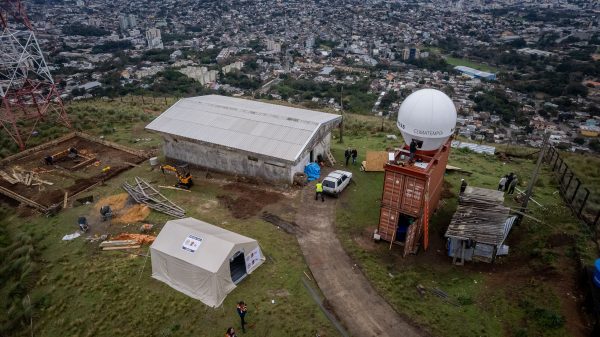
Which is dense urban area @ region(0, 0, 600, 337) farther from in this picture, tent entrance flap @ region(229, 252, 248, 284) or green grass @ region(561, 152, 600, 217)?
green grass @ region(561, 152, 600, 217)

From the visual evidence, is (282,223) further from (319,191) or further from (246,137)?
(246,137)

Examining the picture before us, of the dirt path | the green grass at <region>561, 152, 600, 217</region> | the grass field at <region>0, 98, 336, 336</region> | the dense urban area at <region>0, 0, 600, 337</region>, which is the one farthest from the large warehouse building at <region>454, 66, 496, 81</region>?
the grass field at <region>0, 98, 336, 336</region>

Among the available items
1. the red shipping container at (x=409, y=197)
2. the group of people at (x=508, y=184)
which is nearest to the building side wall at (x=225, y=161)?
the red shipping container at (x=409, y=197)

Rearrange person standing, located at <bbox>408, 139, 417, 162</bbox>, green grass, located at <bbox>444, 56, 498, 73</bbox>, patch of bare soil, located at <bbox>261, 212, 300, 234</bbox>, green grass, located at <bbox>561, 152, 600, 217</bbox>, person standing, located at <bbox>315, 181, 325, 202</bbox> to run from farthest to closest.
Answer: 1. green grass, located at <bbox>444, 56, 498, 73</bbox>
2. person standing, located at <bbox>315, 181, 325, 202</bbox>
3. patch of bare soil, located at <bbox>261, 212, 300, 234</bbox>
4. green grass, located at <bbox>561, 152, 600, 217</bbox>
5. person standing, located at <bbox>408, 139, 417, 162</bbox>

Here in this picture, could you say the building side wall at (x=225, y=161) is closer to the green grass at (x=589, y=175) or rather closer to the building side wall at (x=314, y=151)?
the building side wall at (x=314, y=151)

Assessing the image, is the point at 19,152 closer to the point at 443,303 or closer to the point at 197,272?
the point at 197,272
